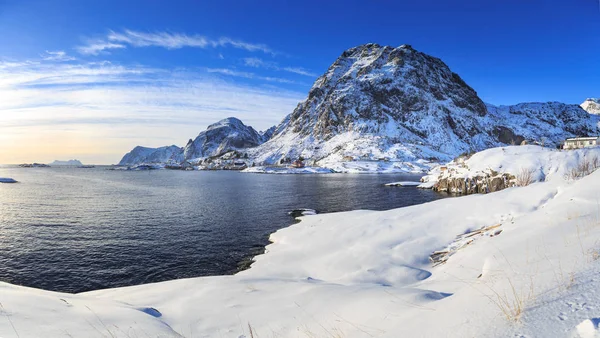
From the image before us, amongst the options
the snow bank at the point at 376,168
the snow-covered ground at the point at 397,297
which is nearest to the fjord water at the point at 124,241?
the snow-covered ground at the point at 397,297

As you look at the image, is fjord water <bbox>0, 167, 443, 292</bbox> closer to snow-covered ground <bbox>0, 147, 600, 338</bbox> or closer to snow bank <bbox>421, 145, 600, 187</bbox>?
snow-covered ground <bbox>0, 147, 600, 338</bbox>

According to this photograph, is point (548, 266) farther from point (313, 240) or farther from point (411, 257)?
point (313, 240)

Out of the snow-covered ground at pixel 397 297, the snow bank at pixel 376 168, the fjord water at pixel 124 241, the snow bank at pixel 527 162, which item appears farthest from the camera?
the snow bank at pixel 376 168

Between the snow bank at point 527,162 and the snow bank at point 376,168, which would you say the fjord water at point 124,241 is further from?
the snow bank at point 376,168

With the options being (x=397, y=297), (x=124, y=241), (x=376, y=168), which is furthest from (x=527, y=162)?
(x=376, y=168)

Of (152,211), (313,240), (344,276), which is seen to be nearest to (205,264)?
(313,240)

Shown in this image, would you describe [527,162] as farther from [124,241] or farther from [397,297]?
[124,241]

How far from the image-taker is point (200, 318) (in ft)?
24.4

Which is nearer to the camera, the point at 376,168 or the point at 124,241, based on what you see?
the point at 124,241

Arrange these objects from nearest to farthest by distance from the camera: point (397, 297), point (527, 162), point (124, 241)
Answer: point (397, 297) < point (124, 241) < point (527, 162)

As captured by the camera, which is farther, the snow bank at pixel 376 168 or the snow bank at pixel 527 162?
the snow bank at pixel 376 168

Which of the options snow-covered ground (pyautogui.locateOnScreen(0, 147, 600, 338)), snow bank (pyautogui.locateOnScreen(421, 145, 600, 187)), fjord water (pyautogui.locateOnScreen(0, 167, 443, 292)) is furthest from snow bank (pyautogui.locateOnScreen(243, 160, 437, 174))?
snow-covered ground (pyautogui.locateOnScreen(0, 147, 600, 338))

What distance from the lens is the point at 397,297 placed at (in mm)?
6121

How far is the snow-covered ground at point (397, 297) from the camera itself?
3453mm
